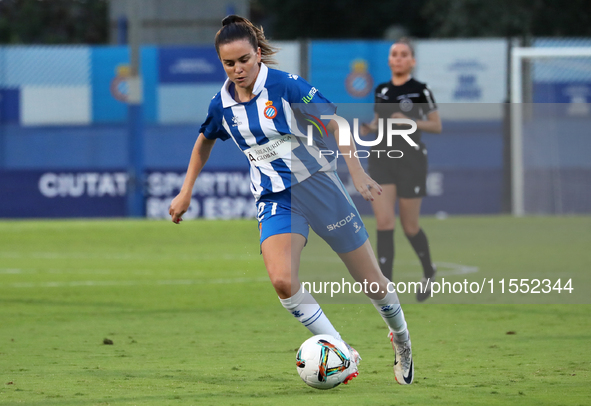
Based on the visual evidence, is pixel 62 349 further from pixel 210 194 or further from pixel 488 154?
pixel 488 154

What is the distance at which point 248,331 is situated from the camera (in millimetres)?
7027

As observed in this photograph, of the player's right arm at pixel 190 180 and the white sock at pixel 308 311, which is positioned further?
the player's right arm at pixel 190 180

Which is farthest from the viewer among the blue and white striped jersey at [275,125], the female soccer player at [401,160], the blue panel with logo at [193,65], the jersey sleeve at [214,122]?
the blue panel with logo at [193,65]

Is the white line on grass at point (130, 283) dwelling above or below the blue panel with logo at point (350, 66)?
below

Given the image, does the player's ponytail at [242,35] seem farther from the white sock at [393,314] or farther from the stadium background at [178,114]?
the stadium background at [178,114]

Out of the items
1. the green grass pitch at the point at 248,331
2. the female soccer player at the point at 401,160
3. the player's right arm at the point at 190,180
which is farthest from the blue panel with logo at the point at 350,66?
the player's right arm at the point at 190,180

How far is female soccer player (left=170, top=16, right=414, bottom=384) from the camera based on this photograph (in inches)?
195

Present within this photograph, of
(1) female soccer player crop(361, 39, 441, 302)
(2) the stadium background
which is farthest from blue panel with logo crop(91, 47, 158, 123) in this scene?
(1) female soccer player crop(361, 39, 441, 302)

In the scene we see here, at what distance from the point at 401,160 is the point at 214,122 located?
3443 mm

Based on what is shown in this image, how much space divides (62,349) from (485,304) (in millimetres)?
3960

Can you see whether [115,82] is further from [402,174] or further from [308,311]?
[308,311]

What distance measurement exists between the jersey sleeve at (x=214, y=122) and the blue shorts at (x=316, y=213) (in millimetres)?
462

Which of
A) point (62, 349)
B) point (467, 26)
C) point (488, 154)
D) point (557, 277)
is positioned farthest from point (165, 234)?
point (467, 26)

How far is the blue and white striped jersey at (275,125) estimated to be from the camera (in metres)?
4.99
